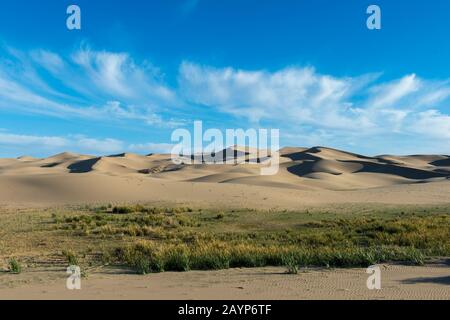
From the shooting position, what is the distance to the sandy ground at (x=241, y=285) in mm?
7867

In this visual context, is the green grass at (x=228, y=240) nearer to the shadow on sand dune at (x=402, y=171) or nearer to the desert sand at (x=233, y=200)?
the desert sand at (x=233, y=200)

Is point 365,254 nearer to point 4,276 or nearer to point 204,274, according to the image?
point 204,274

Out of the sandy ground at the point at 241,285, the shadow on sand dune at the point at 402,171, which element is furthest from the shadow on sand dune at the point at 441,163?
the sandy ground at the point at 241,285

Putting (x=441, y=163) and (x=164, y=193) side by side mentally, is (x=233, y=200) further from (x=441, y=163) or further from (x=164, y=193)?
(x=441, y=163)

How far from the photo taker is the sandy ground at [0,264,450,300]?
25.8ft

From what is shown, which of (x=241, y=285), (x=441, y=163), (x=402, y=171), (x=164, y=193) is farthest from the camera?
(x=441, y=163)

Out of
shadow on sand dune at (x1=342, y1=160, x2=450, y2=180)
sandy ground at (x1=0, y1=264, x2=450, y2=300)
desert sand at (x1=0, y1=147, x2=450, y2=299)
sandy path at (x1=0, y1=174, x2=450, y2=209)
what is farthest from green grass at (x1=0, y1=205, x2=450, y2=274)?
shadow on sand dune at (x1=342, y1=160, x2=450, y2=180)

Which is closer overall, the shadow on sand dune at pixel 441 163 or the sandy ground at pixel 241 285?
the sandy ground at pixel 241 285

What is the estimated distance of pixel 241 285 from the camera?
876 cm

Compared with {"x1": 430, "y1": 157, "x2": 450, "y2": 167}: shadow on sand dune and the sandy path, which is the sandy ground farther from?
{"x1": 430, "y1": 157, "x2": 450, "y2": 167}: shadow on sand dune

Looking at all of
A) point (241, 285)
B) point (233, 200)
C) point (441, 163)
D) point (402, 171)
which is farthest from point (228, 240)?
point (441, 163)

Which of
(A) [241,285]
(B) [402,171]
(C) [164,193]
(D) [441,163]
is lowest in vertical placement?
(A) [241,285]

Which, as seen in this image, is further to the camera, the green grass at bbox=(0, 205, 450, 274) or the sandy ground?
the green grass at bbox=(0, 205, 450, 274)
